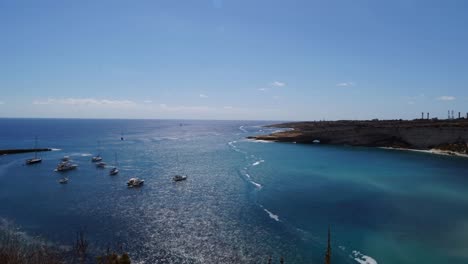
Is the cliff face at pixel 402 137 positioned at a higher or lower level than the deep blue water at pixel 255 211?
higher

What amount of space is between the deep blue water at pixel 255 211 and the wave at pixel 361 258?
172 millimetres

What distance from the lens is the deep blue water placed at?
2716cm

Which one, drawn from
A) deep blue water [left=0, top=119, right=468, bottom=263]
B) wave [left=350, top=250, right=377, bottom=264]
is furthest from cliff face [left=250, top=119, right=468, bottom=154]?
wave [left=350, top=250, right=377, bottom=264]

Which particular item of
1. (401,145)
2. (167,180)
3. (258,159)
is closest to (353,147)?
(401,145)

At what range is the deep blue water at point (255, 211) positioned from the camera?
89.1 ft

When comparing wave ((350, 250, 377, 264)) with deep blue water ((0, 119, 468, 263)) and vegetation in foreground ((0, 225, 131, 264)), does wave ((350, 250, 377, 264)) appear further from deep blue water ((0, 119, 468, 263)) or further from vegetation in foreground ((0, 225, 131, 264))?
vegetation in foreground ((0, 225, 131, 264))

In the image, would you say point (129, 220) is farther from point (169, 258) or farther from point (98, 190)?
point (98, 190)

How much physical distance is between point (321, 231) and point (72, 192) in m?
37.8

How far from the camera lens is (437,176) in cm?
5788

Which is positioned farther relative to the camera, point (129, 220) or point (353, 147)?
point (353, 147)

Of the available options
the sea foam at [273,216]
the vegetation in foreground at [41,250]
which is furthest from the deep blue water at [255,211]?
the vegetation in foreground at [41,250]

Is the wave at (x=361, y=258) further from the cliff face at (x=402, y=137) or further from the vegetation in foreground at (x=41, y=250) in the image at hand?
the cliff face at (x=402, y=137)

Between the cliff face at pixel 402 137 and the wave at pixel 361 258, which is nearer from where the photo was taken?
the wave at pixel 361 258

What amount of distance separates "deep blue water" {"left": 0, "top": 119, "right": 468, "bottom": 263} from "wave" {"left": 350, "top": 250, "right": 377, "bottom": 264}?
0.17 meters
